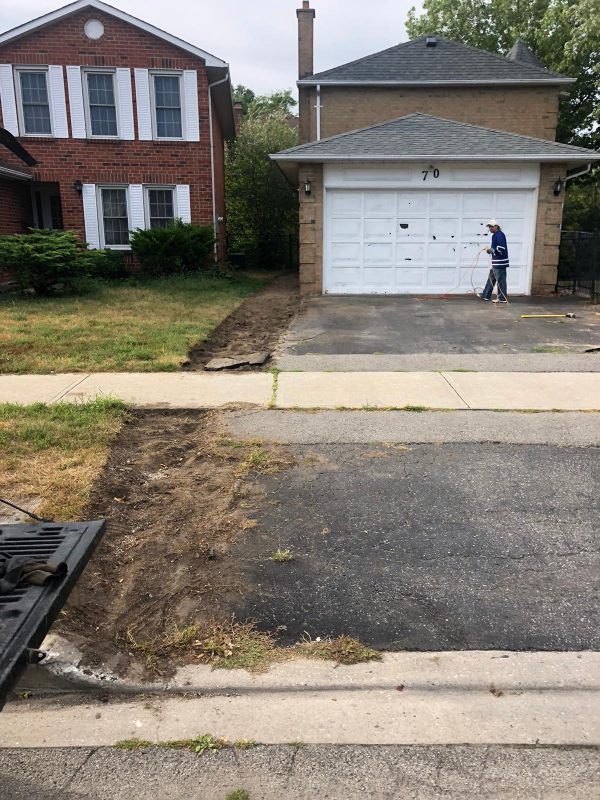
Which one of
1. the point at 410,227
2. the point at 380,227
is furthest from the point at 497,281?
the point at 380,227

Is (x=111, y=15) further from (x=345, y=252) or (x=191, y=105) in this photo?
(x=345, y=252)

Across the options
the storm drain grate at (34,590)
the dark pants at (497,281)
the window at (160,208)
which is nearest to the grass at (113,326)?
the window at (160,208)

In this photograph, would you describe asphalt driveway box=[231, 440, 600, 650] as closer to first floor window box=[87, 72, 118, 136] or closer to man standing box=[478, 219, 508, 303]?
man standing box=[478, 219, 508, 303]

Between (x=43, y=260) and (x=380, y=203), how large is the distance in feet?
26.3

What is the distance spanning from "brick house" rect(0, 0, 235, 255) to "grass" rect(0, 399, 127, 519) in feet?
49.3

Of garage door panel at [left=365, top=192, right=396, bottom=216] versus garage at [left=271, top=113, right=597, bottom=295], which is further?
garage door panel at [left=365, top=192, right=396, bottom=216]

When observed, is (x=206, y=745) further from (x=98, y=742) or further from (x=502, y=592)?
(x=502, y=592)

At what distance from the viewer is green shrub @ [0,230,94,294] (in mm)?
14609

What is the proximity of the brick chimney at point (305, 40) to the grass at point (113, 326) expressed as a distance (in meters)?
10.2

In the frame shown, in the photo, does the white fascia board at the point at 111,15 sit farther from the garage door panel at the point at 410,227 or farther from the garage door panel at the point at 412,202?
the garage door panel at the point at 410,227

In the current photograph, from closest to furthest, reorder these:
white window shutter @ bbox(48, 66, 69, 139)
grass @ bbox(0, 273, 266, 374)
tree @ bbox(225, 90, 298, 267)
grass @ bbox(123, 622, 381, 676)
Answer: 1. grass @ bbox(123, 622, 381, 676)
2. grass @ bbox(0, 273, 266, 374)
3. white window shutter @ bbox(48, 66, 69, 139)
4. tree @ bbox(225, 90, 298, 267)

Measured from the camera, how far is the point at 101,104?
19797 mm

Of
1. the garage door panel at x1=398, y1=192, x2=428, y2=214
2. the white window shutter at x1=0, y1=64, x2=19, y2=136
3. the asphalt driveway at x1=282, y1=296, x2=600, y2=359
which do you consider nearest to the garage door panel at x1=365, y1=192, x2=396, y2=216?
the garage door panel at x1=398, y1=192, x2=428, y2=214

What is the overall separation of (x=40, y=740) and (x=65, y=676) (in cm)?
36
